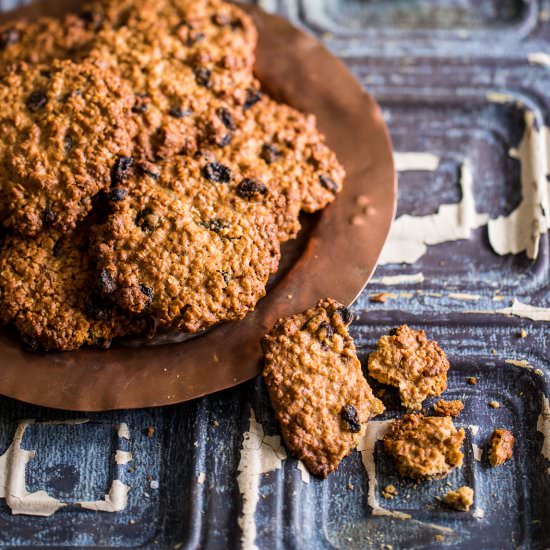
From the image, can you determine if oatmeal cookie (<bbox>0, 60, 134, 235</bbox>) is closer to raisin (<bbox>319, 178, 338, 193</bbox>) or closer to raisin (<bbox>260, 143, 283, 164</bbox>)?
raisin (<bbox>260, 143, 283, 164</bbox>)

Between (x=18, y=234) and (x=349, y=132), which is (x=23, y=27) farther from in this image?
(x=349, y=132)

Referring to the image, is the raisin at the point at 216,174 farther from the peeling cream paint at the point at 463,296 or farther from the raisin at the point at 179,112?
the peeling cream paint at the point at 463,296

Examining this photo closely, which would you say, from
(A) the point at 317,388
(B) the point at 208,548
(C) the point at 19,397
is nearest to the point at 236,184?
(A) the point at 317,388

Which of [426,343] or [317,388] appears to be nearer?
[317,388]

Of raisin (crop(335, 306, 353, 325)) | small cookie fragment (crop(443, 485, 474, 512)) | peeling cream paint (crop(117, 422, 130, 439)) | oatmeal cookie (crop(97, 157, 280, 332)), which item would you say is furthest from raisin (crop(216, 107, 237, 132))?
small cookie fragment (crop(443, 485, 474, 512))

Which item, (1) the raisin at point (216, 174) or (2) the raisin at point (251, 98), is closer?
(1) the raisin at point (216, 174)

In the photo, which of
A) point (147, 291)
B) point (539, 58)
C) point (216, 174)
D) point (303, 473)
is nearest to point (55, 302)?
point (147, 291)

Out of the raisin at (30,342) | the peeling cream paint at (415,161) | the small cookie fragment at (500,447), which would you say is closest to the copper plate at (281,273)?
the raisin at (30,342)
